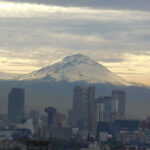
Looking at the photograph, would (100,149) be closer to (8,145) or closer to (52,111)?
(8,145)

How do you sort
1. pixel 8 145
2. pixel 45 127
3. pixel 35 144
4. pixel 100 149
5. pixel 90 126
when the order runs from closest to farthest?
pixel 35 144
pixel 8 145
pixel 100 149
pixel 45 127
pixel 90 126

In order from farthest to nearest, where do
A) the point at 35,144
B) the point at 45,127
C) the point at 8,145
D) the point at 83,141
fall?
the point at 45,127 → the point at 83,141 → the point at 8,145 → the point at 35,144

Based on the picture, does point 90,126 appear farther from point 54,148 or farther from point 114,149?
point 54,148

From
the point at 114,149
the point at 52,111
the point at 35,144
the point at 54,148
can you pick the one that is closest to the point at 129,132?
the point at 52,111

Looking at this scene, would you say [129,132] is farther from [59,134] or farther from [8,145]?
[8,145]

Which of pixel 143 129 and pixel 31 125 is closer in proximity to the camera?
pixel 31 125

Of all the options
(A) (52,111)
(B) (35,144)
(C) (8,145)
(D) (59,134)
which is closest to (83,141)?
(D) (59,134)

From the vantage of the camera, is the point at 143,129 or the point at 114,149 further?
the point at 143,129

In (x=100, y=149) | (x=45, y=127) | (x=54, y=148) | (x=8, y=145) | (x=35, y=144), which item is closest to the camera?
(x=35, y=144)

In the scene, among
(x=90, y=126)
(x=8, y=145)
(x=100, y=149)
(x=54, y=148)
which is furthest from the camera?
(x=90, y=126)
